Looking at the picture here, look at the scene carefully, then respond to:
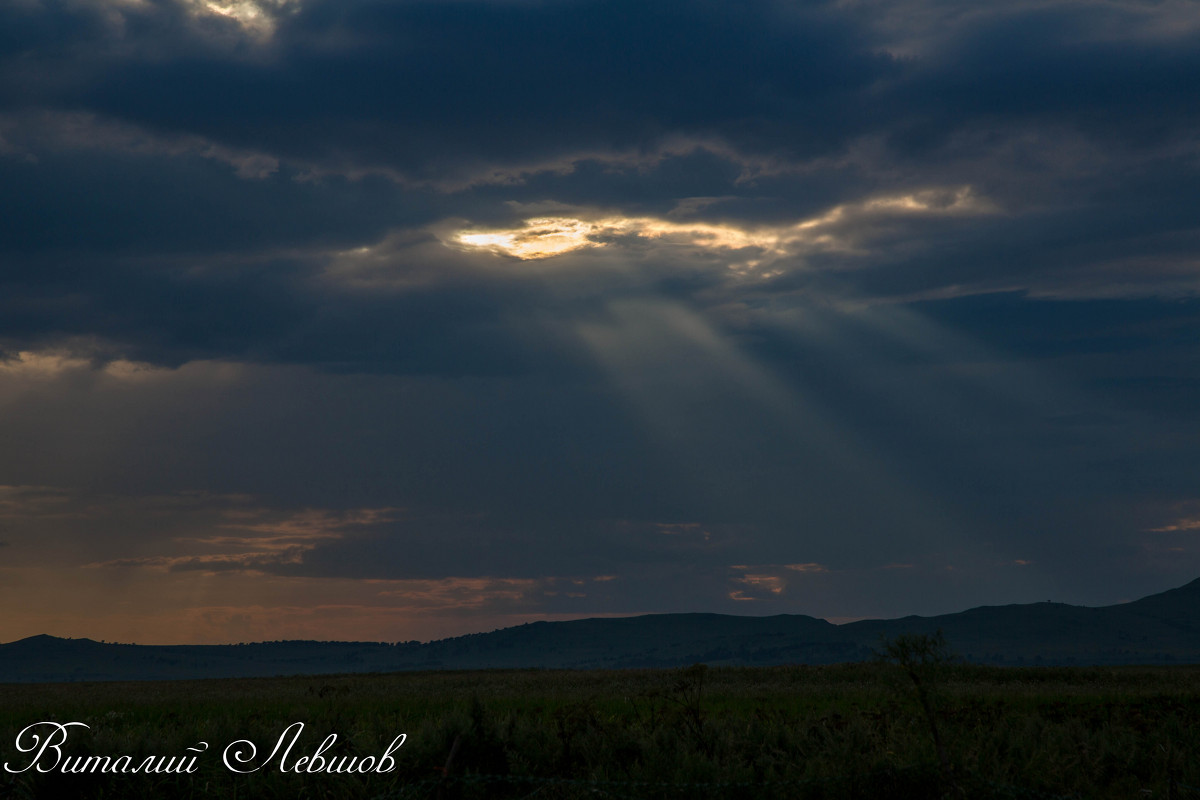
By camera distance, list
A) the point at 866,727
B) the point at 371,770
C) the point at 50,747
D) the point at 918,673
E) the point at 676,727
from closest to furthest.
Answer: the point at 918,673 < the point at 371,770 < the point at 50,747 < the point at 866,727 < the point at 676,727

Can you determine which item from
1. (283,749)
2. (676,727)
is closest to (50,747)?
(283,749)

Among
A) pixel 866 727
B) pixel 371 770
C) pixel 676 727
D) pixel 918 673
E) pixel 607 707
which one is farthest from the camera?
pixel 607 707

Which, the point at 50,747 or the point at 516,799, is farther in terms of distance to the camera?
the point at 50,747

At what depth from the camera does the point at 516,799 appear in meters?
14.6

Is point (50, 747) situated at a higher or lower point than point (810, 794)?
higher

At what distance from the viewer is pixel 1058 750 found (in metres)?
16.8

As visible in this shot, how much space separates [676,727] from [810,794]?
480 centimetres

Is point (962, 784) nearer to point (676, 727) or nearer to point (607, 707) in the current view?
point (676, 727)

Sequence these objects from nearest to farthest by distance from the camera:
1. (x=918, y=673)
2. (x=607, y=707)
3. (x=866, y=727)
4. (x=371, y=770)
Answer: (x=918, y=673), (x=371, y=770), (x=866, y=727), (x=607, y=707)

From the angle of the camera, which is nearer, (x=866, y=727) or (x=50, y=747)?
(x=50, y=747)

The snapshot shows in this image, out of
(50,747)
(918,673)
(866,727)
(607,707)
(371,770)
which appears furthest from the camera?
(607,707)

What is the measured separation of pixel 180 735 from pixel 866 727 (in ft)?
41.1

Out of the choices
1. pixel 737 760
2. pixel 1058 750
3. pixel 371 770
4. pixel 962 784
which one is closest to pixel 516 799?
pixel 371 770

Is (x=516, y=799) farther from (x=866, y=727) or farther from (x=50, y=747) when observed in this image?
(x=50, y=747)
